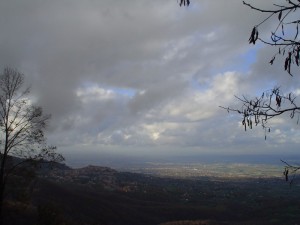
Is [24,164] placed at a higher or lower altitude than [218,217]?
higher

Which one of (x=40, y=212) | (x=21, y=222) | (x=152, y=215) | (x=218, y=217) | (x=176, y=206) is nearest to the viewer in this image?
(x=40, y=212)

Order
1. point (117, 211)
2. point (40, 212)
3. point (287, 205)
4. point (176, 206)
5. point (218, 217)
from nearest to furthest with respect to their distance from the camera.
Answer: point (40, 212) → point (117, 211) → point (218, 217) → point (176, 206) → point (287, 205)

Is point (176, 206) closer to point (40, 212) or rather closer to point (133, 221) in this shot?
point (133, 221)

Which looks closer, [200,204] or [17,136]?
[17,136]

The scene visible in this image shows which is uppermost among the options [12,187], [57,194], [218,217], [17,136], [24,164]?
[17,136]

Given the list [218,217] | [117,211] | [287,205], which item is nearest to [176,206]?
[218,217]

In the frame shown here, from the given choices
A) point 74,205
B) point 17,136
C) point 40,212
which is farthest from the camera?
point 74,205

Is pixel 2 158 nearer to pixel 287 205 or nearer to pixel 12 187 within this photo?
pixel 12 187

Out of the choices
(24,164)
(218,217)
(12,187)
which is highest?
(24,164)

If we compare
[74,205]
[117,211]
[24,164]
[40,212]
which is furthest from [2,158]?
[117,211]
